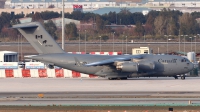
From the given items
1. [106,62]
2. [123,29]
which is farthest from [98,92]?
[123,29]

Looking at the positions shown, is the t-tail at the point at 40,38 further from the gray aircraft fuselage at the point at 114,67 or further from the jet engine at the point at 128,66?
the jet engine at the point at 128,66

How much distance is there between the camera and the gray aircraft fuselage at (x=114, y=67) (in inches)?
2229

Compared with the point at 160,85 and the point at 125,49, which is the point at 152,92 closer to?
the point at 160,85

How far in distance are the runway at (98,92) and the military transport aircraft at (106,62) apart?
1.70 meters

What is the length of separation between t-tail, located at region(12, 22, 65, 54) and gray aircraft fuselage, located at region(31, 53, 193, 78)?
702 millimetres

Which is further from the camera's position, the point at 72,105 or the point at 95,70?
the point at 95,70

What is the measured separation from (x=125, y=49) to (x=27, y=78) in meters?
44.9

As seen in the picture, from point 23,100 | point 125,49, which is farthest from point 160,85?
point 125,49

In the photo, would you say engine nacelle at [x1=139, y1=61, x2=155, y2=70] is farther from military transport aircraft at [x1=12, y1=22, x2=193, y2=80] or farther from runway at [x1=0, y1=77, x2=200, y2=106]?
runway at [x1=0, y1=77, x2=200, y2=106]

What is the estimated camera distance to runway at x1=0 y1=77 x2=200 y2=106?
37.1 metres

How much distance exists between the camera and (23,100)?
126 feet

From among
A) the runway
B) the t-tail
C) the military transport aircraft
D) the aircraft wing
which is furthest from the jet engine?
the t-tail

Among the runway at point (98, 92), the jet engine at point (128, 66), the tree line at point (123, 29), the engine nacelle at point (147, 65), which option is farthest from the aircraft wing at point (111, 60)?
the tree line at point (123, 29)

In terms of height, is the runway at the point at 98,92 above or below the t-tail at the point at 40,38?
below
